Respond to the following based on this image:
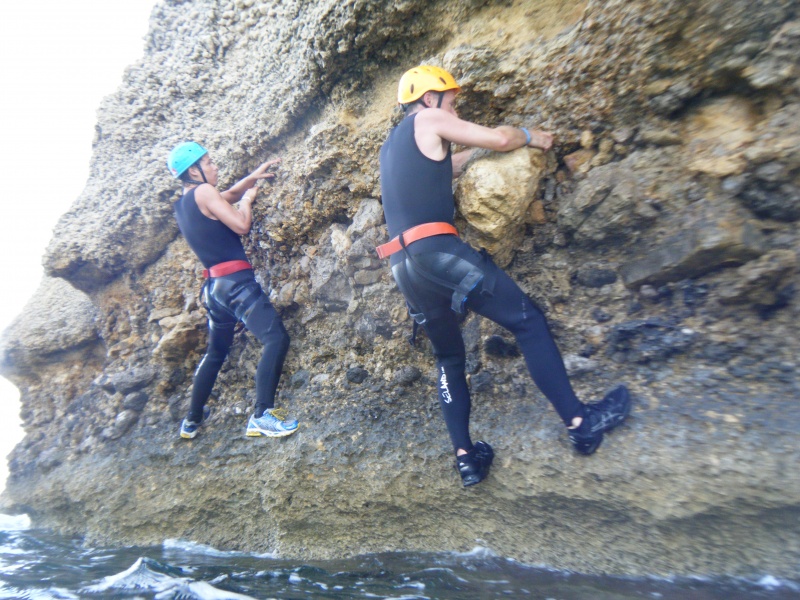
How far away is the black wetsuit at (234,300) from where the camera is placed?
3.44m

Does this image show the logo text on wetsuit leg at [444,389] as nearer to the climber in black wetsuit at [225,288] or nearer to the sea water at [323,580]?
the sea water at [323,580]

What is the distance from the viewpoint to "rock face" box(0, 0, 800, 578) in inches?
85.2

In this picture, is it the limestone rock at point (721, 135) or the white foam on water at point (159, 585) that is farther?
the white foam on water at point (159, 585)

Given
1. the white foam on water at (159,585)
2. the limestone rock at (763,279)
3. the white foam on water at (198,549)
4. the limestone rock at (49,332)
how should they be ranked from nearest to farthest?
the limestone rock at (763,279) < the white foam on water at (159,585) < the white foam on water at (198,549) < the limestone rock at (49,332)

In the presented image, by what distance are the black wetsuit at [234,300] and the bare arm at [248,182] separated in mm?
438

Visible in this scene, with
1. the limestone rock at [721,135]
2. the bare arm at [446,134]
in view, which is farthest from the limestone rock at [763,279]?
A: the bare arm at [446,134]

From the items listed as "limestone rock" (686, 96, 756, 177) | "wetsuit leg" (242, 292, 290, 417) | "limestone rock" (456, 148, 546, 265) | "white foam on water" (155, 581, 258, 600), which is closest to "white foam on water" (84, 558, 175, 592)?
"white foam on water" (155, 581, 258, 600)

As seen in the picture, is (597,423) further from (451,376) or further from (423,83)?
(423,83)

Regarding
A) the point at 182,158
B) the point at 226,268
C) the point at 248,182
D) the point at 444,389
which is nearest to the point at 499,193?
the point at 444,389

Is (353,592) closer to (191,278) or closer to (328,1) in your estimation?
(191,278)

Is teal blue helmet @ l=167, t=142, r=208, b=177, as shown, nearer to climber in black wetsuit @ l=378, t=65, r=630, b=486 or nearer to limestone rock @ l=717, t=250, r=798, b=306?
climber in black wetsuit @ l=378, t=65, r=630, b=486

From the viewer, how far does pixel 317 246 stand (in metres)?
3.78

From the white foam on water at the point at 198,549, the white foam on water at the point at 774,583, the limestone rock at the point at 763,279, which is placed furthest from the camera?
the white foam on water at the point at 198,549

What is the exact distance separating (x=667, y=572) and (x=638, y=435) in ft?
2.00
